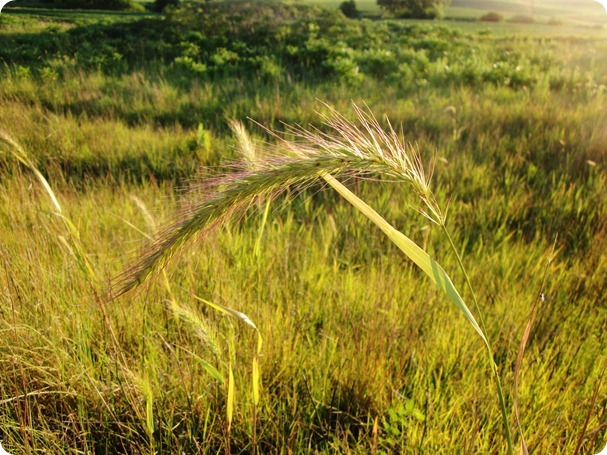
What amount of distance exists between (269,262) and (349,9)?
4107mm

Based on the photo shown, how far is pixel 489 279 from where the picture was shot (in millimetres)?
2156

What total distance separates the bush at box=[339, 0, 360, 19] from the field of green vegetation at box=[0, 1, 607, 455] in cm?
49

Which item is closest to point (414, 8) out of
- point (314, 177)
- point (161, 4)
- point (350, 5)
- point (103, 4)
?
point (350, 5)

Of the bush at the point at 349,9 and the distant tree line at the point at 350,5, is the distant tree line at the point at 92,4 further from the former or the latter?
the bush at the point at 349,9

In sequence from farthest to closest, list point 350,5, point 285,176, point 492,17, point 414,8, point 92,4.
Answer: point 492,17
point 350,5
point 414,8
point 92,4
point 285,176

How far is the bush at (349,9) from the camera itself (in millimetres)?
5020

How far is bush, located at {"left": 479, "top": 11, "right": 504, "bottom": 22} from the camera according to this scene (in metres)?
5.18

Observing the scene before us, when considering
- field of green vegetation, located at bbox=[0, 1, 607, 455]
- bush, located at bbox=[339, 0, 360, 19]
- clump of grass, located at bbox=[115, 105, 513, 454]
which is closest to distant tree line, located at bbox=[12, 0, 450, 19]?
bush, located at bbox=[339, 0, 360, 19]

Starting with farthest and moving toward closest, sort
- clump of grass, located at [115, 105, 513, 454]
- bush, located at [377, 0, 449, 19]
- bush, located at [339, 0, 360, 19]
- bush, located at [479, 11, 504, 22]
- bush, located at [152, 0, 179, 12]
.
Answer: bush, located at [479, 11, 504, 22], bush, located at [339, 0, 360, 19], bush, located at [377, 0, 449, 19], bush, located at [152, 0, 179, 12], clump of grass, located at [115, 105, 513, 454]

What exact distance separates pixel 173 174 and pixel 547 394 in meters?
2.44

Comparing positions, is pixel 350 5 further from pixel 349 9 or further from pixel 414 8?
pixel 414 8

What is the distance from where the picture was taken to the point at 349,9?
205 inches

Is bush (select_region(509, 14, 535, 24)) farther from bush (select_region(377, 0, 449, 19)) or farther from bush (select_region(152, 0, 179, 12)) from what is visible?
bush (select_region(152, 0, 179, 12))

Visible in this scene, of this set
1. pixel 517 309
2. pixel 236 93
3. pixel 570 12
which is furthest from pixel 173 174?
pixel 570 12
